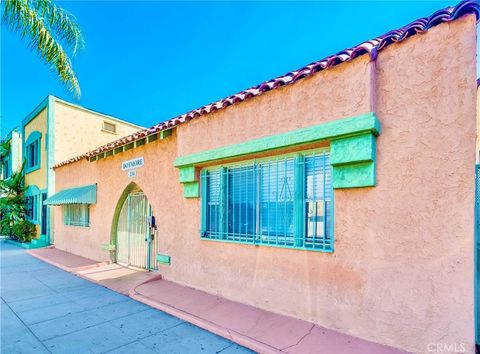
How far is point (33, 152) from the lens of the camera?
56.6 ft

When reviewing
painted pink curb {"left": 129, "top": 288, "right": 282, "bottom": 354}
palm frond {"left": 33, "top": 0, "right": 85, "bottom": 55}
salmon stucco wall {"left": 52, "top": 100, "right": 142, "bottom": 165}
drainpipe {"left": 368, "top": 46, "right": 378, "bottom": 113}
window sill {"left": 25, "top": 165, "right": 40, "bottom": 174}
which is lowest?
painted pink curb {"left": 129, "top": 288, "right": 282, "bottom": 354}

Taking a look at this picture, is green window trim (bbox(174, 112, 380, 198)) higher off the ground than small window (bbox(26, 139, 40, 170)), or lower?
lower

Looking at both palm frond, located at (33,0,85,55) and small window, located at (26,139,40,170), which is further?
small window, located at (26,139,40,170)

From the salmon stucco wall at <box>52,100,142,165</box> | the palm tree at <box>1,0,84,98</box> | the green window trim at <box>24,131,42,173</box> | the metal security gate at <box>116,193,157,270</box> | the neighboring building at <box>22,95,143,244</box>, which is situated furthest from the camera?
the green window trim at <box>24,131,42,173</box>

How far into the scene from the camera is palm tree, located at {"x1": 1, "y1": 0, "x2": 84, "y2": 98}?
264 inches

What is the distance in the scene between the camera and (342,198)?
4.04 metres

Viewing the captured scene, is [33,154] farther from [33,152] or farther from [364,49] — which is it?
[364,49]

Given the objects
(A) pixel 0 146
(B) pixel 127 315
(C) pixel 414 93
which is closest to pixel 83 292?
(B) pixel 127 315

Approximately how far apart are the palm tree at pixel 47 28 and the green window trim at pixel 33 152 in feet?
31.3

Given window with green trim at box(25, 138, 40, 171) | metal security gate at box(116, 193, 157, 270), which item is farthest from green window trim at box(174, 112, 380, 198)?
window with green trim at box(25, 138, 40, 171)

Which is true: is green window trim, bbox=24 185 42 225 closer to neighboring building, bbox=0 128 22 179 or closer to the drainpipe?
neighboring building, bbox=0 128 22 179

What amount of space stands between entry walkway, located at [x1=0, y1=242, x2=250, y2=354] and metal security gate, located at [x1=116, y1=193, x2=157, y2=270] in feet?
5.12

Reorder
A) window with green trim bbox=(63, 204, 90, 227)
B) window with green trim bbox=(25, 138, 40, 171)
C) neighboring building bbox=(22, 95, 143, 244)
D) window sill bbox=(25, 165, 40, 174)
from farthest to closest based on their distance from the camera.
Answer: window with green trim bbox=(25, 138, 40, 171) < window sill bbox=(25, 165, 40, 174) < neighboring building bbox=(22, 95, 143, 244) < window with green trim bbox=(63, 204, 90, 227)

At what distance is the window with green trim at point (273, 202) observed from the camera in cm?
443
